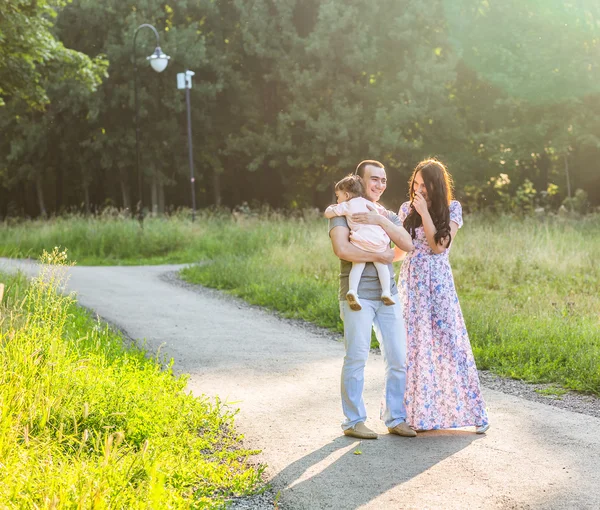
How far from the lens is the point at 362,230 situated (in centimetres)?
537

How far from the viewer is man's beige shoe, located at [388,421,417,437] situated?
540 cm

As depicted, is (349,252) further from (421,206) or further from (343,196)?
(421,206)

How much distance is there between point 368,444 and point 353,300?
3.03 ft

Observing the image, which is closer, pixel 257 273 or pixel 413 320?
pixel 413 320

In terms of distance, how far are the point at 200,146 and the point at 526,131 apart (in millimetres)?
15547

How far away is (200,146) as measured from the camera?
131ft

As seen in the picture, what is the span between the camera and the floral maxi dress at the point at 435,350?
552 centimetres

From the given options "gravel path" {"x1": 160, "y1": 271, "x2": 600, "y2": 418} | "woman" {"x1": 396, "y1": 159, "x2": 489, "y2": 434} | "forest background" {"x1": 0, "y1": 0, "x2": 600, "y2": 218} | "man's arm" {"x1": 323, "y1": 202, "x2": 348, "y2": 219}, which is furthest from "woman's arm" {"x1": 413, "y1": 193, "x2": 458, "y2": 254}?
"forest background" {"x1": 0, "y1": 0, "x2": 600, "y2": 218}

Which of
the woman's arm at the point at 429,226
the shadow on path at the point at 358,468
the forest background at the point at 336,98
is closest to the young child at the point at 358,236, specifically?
the woman's arm at the point at 429,226

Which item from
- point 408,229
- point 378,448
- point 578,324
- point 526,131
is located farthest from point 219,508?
point 526,131

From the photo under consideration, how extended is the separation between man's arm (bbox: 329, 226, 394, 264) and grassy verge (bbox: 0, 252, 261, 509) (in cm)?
142

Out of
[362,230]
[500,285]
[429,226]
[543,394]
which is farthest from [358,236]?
[500,285]

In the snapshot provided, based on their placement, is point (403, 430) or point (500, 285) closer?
point (403, 430)

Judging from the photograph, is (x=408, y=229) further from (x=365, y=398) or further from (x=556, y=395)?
(x=556, y=395)
